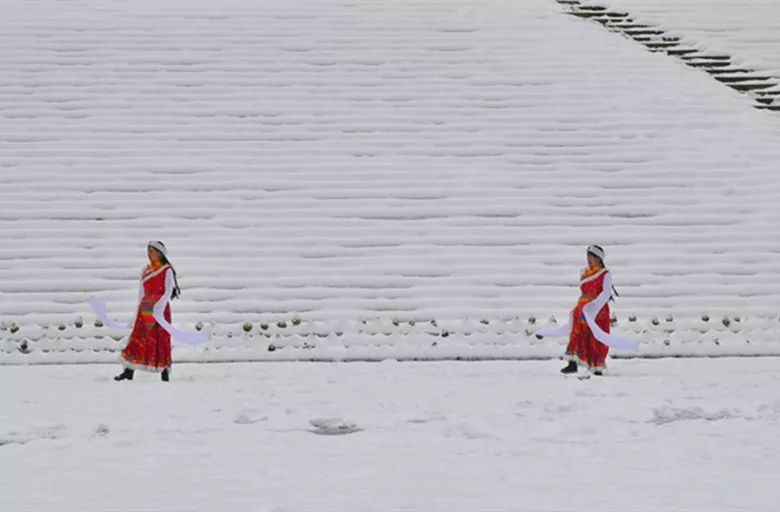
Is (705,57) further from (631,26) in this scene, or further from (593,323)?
(593,323)

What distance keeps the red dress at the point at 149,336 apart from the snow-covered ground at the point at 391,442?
7.0 inches

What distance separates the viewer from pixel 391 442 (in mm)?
6535

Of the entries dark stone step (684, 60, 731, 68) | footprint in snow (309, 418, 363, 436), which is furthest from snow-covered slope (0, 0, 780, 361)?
footprint in snow (309, 418, 363, 436)

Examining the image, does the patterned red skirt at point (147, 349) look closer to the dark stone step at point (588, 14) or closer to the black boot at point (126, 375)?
the black boot at point (126, 375)

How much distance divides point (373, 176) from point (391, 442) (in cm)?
636

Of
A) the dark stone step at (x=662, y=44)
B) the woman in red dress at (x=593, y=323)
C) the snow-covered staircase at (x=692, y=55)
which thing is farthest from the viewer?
the dark stone step at (x=662, y=44)

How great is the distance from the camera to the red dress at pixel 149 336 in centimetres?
836

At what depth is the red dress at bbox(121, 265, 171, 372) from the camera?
836 cm

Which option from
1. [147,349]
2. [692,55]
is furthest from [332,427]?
[692,55]

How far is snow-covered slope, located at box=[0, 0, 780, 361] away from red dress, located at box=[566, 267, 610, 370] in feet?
2.91

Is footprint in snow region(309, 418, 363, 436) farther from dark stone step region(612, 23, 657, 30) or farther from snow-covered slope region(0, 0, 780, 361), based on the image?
dark stone step region(612, 23, 657, 30)

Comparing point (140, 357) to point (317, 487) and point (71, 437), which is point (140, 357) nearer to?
point (71, 437)

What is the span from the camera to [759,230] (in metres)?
11.6

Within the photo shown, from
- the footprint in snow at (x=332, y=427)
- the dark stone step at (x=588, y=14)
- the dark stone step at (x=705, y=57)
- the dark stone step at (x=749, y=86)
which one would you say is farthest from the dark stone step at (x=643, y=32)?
the footprint in snow at (x=332, y=427)
